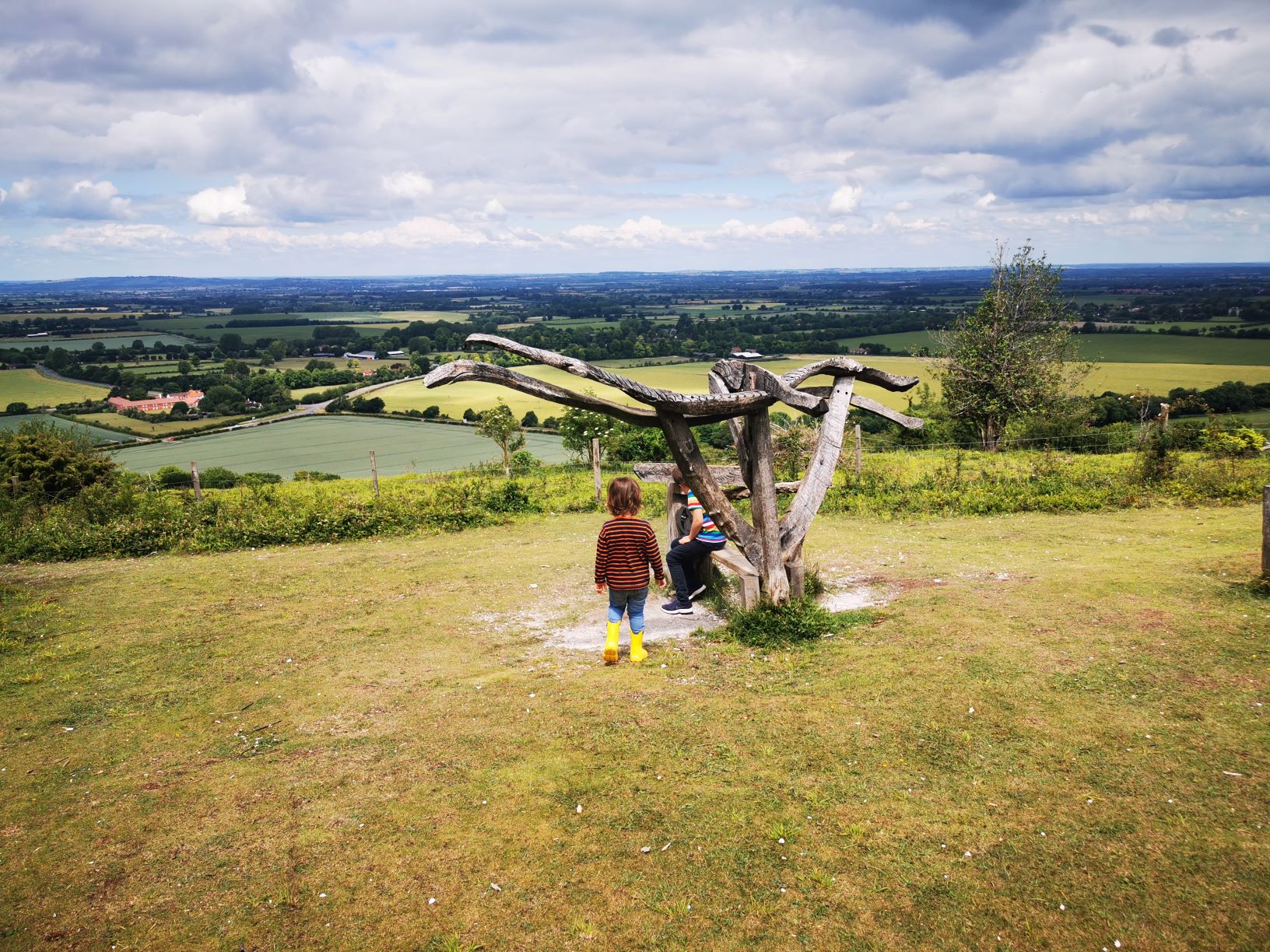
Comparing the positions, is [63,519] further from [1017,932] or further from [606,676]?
[1017,932]

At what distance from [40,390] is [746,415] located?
255 ft

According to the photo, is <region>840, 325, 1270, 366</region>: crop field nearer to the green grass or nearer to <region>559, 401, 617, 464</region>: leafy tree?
<region>559, 401, 617, 464</region>: leafy tree

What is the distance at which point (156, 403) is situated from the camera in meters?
57.8

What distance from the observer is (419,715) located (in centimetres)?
673

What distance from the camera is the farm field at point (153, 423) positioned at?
164ft

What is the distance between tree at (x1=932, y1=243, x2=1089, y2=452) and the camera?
29.8m

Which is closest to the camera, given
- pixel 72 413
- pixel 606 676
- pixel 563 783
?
pixel 563 783

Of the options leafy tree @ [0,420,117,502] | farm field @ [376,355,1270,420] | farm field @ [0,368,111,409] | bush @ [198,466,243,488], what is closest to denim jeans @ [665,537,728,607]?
leafy tree @ [0,420,117,502]

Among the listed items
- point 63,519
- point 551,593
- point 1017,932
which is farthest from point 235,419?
point 1017,932

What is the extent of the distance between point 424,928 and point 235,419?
59422 mm

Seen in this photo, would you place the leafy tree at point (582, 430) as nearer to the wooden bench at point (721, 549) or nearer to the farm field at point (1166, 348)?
the wooden bench at point (721, 549)

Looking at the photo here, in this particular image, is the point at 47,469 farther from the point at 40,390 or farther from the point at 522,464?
the point at 40,390

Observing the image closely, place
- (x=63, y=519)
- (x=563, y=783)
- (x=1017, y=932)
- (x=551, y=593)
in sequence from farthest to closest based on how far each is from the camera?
1. (x=63, y=519)
2. (x=551, y=593)
3. (x=563, y=783)
4. (x=1017, y=932)

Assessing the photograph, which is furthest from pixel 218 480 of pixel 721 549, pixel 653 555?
pixel 653 555
